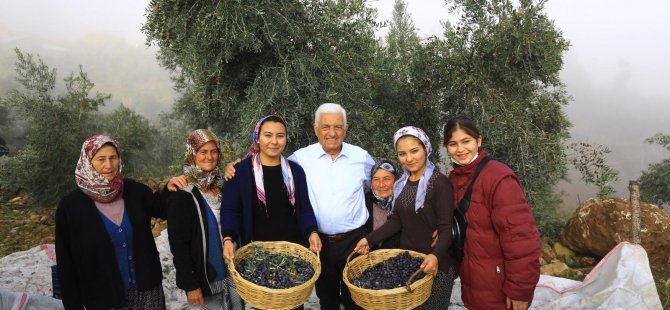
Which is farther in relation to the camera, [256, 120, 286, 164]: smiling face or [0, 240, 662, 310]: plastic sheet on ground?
[0, 240, 662, 310]: plastic sheet on ground

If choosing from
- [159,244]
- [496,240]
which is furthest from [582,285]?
[159,244]

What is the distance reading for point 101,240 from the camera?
269cm

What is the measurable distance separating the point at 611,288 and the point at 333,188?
13.1ft

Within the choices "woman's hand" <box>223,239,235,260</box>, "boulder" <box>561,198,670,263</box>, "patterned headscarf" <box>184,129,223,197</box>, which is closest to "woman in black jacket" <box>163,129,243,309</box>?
"patterned headscarf" <box>184,129,223,197</box>

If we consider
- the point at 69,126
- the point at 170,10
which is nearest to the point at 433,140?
the point at 170,10

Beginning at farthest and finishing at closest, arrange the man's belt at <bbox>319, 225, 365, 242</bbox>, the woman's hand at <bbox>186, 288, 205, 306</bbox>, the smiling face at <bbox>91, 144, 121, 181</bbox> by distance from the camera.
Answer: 1. the man's belt at <bbox>319, 225, 365, 242</bbox>
2. the woman's hand at <bbox>186, 288, 205, 306</bbox>
3. the smiling face at <bbox>91, 144, 121, 181</bbox>

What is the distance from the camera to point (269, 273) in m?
2.68

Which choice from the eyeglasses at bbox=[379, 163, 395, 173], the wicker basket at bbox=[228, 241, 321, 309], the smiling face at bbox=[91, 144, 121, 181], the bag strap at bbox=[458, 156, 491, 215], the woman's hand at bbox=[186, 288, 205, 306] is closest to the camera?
the wicker basket at bbox=[228, 241, 321, 309]

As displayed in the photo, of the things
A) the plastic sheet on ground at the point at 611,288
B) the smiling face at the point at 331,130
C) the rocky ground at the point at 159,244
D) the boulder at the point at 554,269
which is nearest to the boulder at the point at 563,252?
the rocky ground at the point at 159,244

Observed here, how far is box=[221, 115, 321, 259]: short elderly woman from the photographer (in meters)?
2.96

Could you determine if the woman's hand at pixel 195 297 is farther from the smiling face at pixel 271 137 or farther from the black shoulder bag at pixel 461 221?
the black shoulder bag at pixel 461 221

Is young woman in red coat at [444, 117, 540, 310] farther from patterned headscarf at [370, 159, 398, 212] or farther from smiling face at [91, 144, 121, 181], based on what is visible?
smiling face at [91, 144, 121, 181]

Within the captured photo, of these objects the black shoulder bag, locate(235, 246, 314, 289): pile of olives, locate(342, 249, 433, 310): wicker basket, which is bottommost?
locate(342, 249, 433, 310): wicker basket

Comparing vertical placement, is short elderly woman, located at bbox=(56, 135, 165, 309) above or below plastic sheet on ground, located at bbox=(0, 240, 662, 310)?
above
